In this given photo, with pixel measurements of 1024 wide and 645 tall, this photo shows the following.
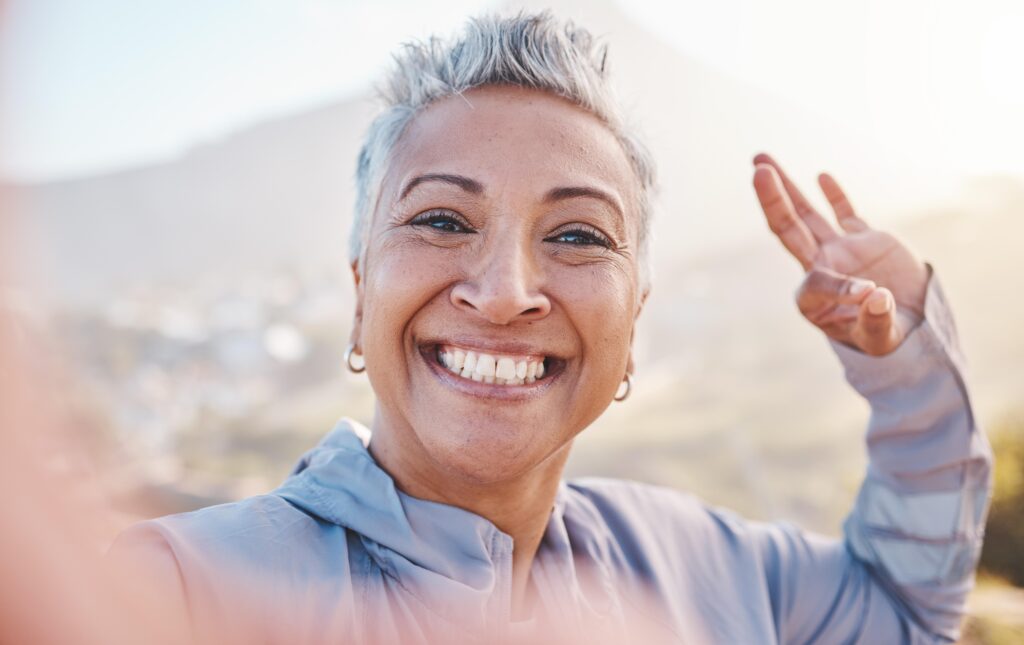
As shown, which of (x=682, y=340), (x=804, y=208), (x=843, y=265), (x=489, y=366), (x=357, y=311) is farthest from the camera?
(x=682, y=340)

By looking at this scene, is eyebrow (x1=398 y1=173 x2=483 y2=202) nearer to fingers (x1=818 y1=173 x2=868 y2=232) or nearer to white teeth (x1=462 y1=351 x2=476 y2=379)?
white teeth (x1=462 y1=351 x2=476 y2=379)

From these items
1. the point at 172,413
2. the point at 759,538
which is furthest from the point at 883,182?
the point at 172,413

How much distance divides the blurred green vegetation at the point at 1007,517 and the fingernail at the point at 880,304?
4.10 meters

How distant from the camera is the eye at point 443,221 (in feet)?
4.93

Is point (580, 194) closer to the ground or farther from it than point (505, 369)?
farther from it

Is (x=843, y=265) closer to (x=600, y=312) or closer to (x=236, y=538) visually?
(x=600, y=312)

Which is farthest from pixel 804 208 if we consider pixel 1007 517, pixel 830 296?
pixel 1007 517

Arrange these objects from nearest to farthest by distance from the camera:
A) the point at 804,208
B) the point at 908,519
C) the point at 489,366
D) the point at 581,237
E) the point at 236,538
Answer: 1. the point at 236,538
2. the point at 489,366
3. the point at 581,237
4. the point at 908,519
5. the point at 804,208

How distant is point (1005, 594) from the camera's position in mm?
4859

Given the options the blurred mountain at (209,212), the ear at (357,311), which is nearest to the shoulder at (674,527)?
the ear at (357,311)

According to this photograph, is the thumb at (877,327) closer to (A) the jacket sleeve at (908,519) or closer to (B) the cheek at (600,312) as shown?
(A) the jacket sleeve at (908,519)

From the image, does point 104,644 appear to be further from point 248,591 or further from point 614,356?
point 614,356

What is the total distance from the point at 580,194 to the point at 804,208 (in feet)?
3.24

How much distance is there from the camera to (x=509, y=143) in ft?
4.91
